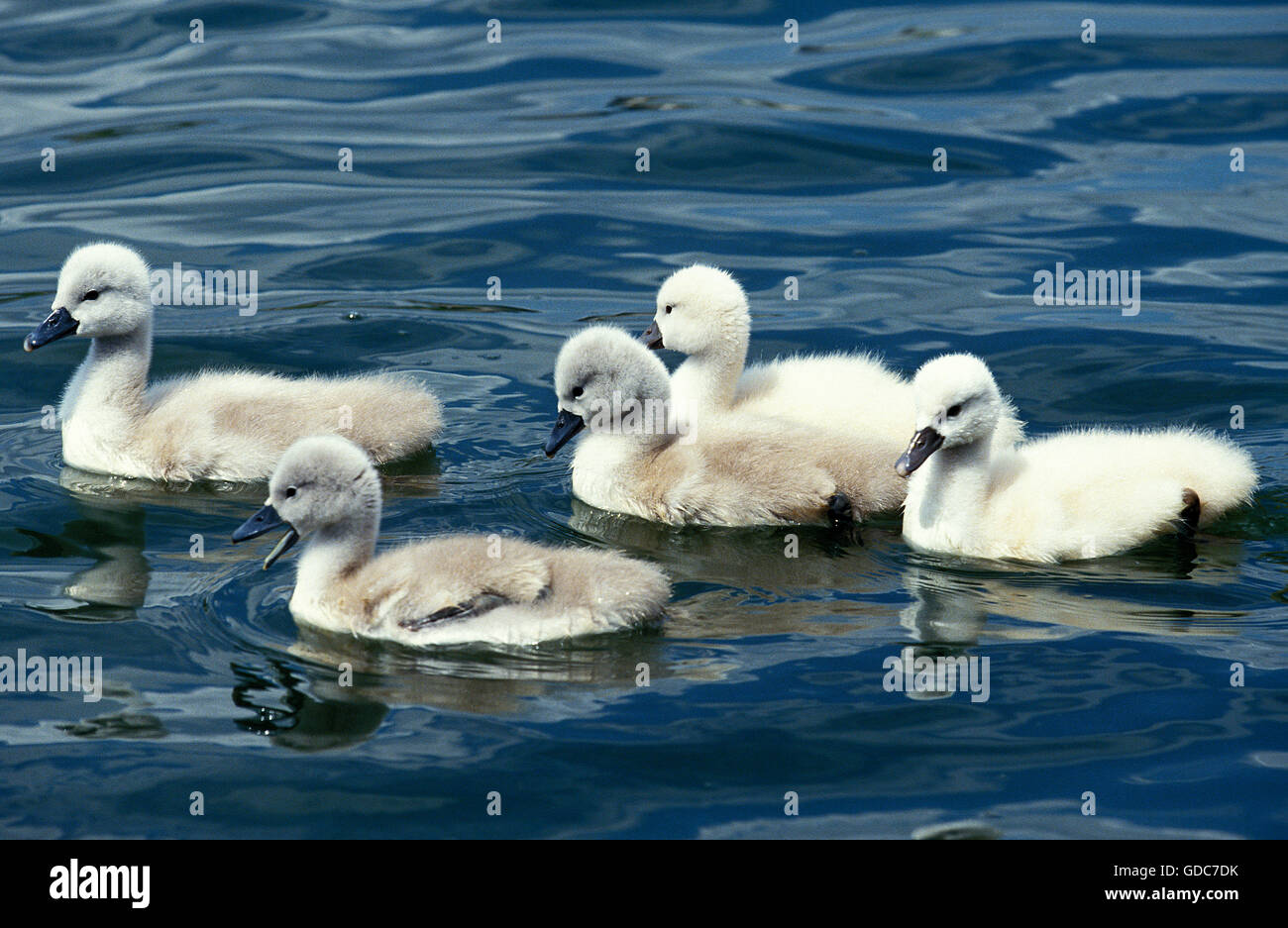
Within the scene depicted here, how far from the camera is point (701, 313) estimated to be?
798cm

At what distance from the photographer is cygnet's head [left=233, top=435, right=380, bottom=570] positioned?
6230 millimetres

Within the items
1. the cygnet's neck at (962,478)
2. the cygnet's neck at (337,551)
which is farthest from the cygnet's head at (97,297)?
the cygnet's neck at (962,478)

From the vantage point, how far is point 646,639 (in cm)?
615

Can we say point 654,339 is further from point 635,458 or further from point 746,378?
point 635,458

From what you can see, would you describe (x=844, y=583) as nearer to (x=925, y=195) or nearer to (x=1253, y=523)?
(x=1253, y=523)

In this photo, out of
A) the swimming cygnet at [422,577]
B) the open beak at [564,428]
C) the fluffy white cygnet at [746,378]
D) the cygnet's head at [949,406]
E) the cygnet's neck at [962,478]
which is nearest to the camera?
the swimming cygnet at [422,577]

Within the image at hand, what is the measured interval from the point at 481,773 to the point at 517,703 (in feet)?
1.27

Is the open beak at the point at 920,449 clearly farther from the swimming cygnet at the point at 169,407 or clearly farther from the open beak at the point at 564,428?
the swimming cygnet at the point at 169,407

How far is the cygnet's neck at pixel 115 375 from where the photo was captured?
8.02 meters

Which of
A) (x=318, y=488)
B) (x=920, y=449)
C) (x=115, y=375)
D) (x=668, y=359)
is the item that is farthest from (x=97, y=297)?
(x=920, y=449)

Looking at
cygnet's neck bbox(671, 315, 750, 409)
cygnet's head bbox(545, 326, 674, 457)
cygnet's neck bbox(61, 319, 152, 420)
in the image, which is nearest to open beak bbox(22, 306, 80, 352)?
cygnet's neck bbox(61, 319, 152, 420)

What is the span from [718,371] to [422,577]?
2.35m

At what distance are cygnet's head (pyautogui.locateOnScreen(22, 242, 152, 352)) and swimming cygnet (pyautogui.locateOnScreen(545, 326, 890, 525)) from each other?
2.10m

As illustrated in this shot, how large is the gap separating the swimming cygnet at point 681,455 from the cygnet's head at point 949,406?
456mm
